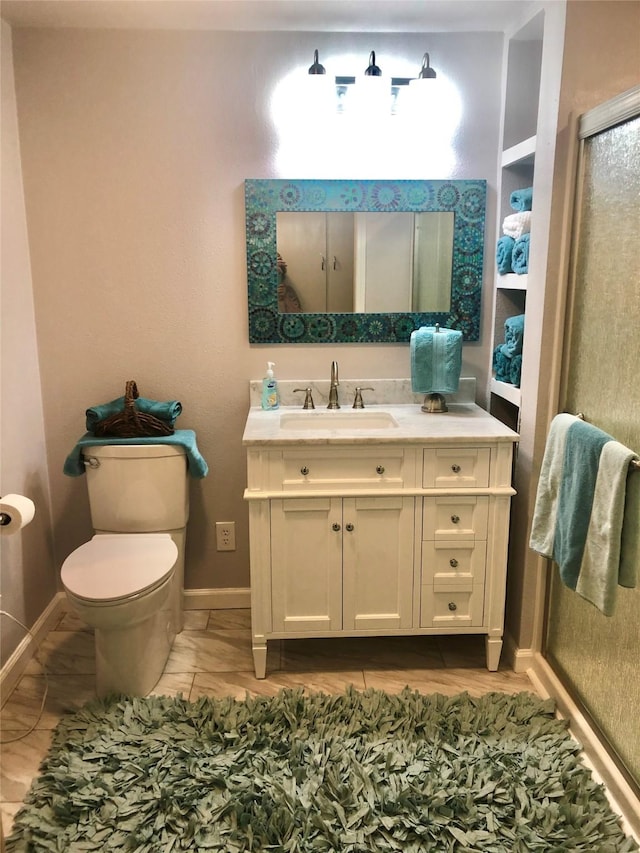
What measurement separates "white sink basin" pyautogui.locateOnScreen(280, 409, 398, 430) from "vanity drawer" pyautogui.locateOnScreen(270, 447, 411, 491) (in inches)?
11.9

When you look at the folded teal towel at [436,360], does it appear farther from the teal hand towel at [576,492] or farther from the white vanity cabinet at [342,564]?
the teal hand towel at [576,492]

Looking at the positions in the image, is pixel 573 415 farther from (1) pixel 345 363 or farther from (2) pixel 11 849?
(2) pixel 11 849

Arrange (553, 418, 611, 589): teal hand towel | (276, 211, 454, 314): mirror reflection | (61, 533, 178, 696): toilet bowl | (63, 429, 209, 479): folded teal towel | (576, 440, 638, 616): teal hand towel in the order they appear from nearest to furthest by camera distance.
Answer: (576, 440, 638, 616): teal hand towel < (553, 418, 611, 589): teal hand towel < (61, 533, 178, 696): toilet bowl < (63, 429, 209, 479): folded teal towel < (276, 211, 454, 314): mirror reflection

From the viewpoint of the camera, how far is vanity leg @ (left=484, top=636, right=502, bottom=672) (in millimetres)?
2516

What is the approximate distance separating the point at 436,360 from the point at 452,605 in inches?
34.3

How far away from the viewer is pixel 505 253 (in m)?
2.60

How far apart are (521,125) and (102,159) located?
1.54 meters

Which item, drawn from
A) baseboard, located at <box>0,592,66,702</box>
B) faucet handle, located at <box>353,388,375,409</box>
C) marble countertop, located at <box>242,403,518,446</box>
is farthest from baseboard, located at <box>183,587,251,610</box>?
faucet handle, located at <box>353,388,375,409</box>

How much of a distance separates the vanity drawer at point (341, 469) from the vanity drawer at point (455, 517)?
134 mm

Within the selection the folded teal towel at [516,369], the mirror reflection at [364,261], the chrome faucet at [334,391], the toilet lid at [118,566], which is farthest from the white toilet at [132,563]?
→ the folded teal towel at [516,369]

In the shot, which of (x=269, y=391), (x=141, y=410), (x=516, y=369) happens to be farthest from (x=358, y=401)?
(x=141, y=410)

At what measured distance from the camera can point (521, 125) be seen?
2.65m

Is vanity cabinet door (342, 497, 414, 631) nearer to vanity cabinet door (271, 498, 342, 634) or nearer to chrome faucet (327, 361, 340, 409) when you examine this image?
vanity cabinet door (271, 498, 342, 634)

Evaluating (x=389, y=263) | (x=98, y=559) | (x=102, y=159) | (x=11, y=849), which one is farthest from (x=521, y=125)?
(x=11, y=849)
